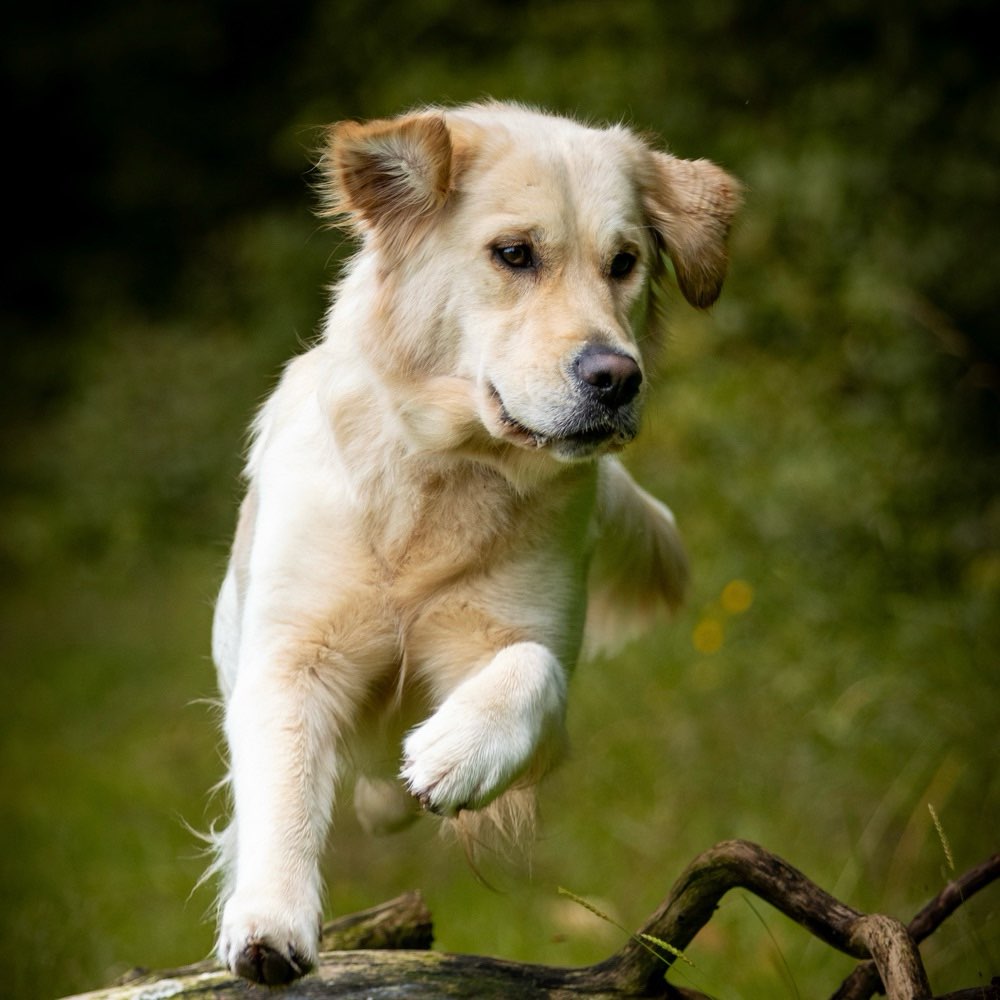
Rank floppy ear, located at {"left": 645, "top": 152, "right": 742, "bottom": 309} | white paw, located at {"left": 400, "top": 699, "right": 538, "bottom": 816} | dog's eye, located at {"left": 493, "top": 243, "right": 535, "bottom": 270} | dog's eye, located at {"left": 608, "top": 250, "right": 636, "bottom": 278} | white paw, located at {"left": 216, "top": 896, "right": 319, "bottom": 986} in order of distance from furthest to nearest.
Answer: floppy ear, located at {"left": 645, "top": 152, "right": 742, "bottom": 309}
dog's eye, located at {"left": 608, "top": 250, "right": 636, "bottom": 278}
dog's eye, located at {"left": 493, "top": 243, "right": 535, "bottom": 270}
white paw, located at {"left": 400, "top": 699, "right": 538, "bottom": 816}
white paw, located at {"left": 216, "top": 896, "right": 319, "bottom": 986}

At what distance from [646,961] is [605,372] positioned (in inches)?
44.8

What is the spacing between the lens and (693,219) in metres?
3.33

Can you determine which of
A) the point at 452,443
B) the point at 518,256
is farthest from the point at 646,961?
the point at 518,256

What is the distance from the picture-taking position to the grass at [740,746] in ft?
14.8

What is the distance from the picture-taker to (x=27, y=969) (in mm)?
3879

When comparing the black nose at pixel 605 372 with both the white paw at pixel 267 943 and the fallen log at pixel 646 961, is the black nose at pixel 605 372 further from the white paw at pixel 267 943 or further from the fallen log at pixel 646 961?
the white paw at pixel 267 943

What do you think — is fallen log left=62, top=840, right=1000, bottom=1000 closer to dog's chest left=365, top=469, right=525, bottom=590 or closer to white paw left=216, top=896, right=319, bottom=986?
white paw left=216, top=896, right=319, bottom=986

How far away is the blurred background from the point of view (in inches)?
183

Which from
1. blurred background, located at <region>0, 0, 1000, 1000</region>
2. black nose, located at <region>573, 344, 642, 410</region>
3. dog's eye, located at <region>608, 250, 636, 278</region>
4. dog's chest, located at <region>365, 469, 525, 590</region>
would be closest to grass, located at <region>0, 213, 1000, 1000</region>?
blurred background, located at <region>0, 0, 1000, 1000</region>

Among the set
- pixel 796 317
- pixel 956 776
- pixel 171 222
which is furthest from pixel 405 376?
pixel 171 222

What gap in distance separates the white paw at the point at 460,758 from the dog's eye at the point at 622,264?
3.46ft

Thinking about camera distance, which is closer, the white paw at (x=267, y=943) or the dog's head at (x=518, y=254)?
the white paw at (x=267, y=943)

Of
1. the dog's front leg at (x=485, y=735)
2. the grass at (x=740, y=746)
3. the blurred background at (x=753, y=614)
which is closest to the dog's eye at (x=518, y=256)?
the dog's front leg at (x=485, y=735)

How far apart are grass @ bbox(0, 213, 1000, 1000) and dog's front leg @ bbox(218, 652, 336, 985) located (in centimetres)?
109
